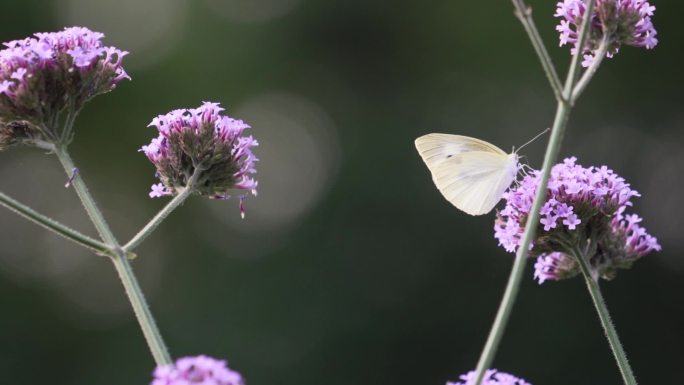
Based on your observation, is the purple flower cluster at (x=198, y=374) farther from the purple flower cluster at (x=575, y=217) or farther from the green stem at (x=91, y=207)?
the purple flower cluster at (x=575, y=217)

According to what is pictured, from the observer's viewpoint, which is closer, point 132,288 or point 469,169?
point 132,288

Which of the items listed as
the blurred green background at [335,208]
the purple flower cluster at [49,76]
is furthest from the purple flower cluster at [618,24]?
the blurred green background at [335,208]

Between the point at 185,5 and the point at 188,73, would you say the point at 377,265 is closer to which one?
the point at 188,73

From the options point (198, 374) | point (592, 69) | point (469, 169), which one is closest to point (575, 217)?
point (592, 69)

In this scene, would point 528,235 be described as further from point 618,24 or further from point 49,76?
point 49,76

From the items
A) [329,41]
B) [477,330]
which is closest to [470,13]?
[329,41]
